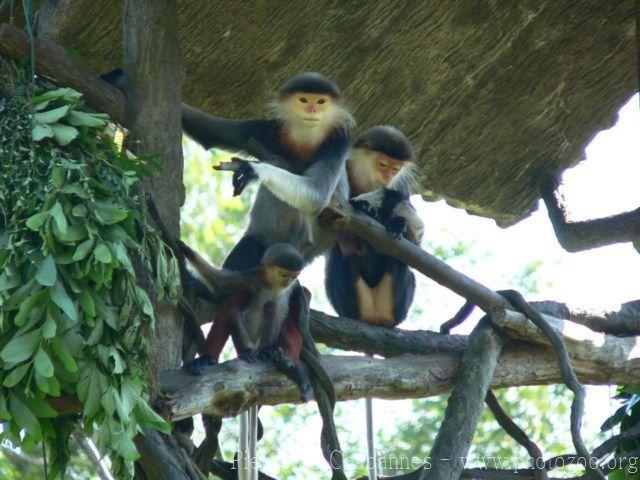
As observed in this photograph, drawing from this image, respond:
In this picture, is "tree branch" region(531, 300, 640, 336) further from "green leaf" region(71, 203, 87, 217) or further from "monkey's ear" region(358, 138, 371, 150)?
"green leaf" region(71, 203, 87, 217)

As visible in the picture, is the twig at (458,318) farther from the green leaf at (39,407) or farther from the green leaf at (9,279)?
the green leaf at (9,279)

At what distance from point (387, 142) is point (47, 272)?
328 centimetres

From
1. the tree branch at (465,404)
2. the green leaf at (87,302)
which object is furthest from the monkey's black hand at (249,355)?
the green leaf at (87,302)

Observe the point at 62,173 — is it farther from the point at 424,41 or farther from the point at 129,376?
the point at 424,41

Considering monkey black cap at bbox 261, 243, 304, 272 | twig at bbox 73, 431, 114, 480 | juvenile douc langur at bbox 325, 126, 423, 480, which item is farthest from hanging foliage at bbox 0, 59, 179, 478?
juvenile douc langur at bbox 325, 126, 423, 480

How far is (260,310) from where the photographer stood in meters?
6.04

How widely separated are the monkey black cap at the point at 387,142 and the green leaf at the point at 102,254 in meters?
3.06

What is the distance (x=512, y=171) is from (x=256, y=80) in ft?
6.11

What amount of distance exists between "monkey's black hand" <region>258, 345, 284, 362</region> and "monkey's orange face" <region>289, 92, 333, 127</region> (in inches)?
58.0

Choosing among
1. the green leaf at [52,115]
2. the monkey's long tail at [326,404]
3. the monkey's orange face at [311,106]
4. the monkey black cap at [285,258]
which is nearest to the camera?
the green leaf at [52,115]

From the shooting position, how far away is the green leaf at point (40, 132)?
439cm

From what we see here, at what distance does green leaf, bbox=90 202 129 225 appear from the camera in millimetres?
4250

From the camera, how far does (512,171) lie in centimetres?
758

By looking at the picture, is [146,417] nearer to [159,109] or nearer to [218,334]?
[218,334]
